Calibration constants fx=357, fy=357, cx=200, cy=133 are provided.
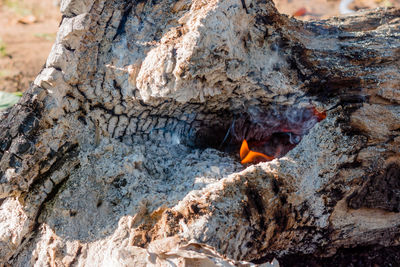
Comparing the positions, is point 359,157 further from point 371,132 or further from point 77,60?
point 77,60

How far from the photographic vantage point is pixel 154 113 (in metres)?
1.47

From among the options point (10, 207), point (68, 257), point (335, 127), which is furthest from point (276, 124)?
point (10, 207)

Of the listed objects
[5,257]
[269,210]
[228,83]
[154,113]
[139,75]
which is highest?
[228,83]

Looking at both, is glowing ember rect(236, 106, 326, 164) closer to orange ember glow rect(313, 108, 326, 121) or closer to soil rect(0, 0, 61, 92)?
orange ember glow rect(313, 108, 326, 121)

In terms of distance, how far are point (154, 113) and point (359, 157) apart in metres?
0.85

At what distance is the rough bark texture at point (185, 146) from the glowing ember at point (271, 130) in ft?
0.09

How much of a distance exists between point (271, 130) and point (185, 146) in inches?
17.0

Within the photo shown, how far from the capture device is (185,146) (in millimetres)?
1608

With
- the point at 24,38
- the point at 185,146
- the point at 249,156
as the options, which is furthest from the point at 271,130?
the point at 24,38

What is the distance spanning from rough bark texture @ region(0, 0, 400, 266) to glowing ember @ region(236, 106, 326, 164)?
0.03 metres

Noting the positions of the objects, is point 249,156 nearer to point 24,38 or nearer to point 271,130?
point 271,130

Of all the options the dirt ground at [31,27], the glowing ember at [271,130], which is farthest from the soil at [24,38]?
the glowing ember at [271,130]

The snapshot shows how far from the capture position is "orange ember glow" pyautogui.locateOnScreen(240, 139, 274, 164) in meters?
1.54

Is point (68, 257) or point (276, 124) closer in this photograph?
point (68, 257)
